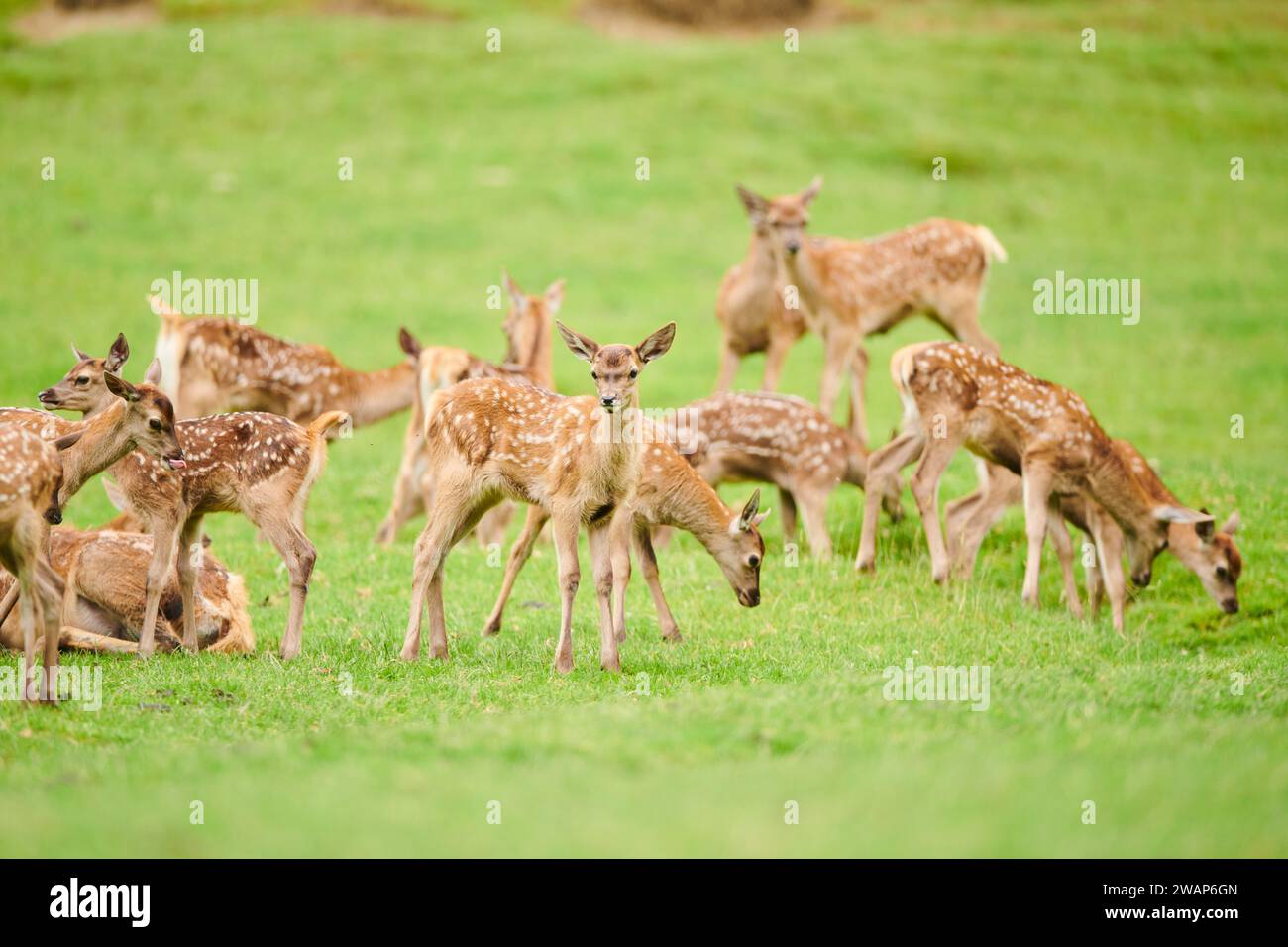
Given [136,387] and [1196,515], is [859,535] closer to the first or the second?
[1196,515]

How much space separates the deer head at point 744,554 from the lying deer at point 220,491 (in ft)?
9.10

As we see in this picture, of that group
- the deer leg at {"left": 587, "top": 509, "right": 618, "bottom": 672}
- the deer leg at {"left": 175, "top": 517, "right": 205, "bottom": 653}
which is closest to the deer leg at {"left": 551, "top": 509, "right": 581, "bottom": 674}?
the deer leg at {"left": 587, "top": 509, "right": 618, "bottom": 672}

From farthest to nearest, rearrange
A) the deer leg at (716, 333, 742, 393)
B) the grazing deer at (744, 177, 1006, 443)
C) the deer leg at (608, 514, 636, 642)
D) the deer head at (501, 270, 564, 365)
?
the deer leg at (716, 333, 742, 393) → the grazing deer at (744, 177, 1006, 443) → the deer head at (501, 270, 564, 365) → the deer leg at (608, 514, 636, 642)

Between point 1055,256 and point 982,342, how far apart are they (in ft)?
37.1

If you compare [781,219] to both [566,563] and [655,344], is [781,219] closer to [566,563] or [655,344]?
[655,344]

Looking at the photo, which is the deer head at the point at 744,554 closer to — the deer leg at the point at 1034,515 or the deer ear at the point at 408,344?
the deer leg at the point at 1034,515

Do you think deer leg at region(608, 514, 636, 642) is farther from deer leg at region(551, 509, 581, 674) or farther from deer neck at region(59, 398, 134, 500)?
deer neck at region(59, 398, 134, 500)

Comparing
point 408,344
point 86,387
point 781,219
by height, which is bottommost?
point 86,387

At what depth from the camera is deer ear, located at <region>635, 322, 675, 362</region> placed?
30.6 ft

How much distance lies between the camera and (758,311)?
50.9ft

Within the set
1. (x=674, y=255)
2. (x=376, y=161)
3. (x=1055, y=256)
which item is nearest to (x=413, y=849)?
(x=674, y=255)

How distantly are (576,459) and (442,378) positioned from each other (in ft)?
15.1

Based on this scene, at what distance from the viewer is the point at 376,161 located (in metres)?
28.2

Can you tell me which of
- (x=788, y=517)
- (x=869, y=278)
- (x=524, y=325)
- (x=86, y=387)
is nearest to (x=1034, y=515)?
(x=788, y=517)
